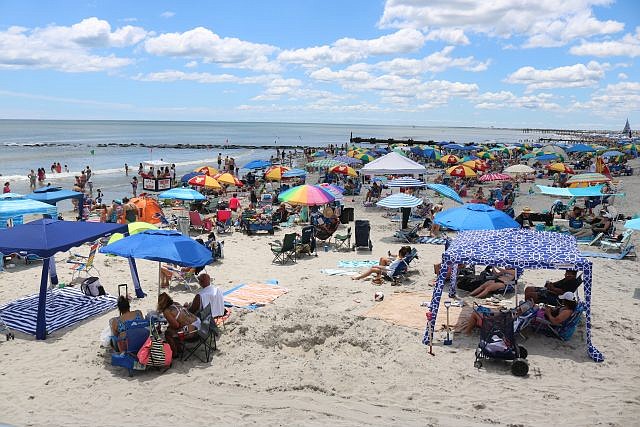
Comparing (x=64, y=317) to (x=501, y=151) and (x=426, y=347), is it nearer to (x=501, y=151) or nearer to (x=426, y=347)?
(x=426, y=347)

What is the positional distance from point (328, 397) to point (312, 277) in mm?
4541

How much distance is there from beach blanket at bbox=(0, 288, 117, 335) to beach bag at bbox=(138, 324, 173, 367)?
2020mm

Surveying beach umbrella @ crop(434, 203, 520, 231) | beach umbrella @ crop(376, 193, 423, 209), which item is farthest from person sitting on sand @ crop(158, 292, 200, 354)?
beach umbrella @ crop(376, 193, 423, 209)

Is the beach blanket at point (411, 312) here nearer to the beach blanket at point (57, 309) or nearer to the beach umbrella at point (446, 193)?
the beach blanket at point (57, 309)

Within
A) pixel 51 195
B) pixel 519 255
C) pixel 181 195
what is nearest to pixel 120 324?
pixel 519 255

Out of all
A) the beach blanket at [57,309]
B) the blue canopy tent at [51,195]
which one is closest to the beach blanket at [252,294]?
the beach blanket at [57,309]

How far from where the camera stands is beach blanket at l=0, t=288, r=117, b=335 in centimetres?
715

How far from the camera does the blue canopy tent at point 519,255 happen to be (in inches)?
241

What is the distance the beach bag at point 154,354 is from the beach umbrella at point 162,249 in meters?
1.20

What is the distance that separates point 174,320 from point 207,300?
70 cm

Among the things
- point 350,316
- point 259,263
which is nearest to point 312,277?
point 259,263

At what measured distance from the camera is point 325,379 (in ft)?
18.6

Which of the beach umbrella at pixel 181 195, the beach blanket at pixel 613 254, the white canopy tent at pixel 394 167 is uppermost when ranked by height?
the white canopy tent at pixel 394 167

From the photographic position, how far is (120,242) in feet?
23.3
